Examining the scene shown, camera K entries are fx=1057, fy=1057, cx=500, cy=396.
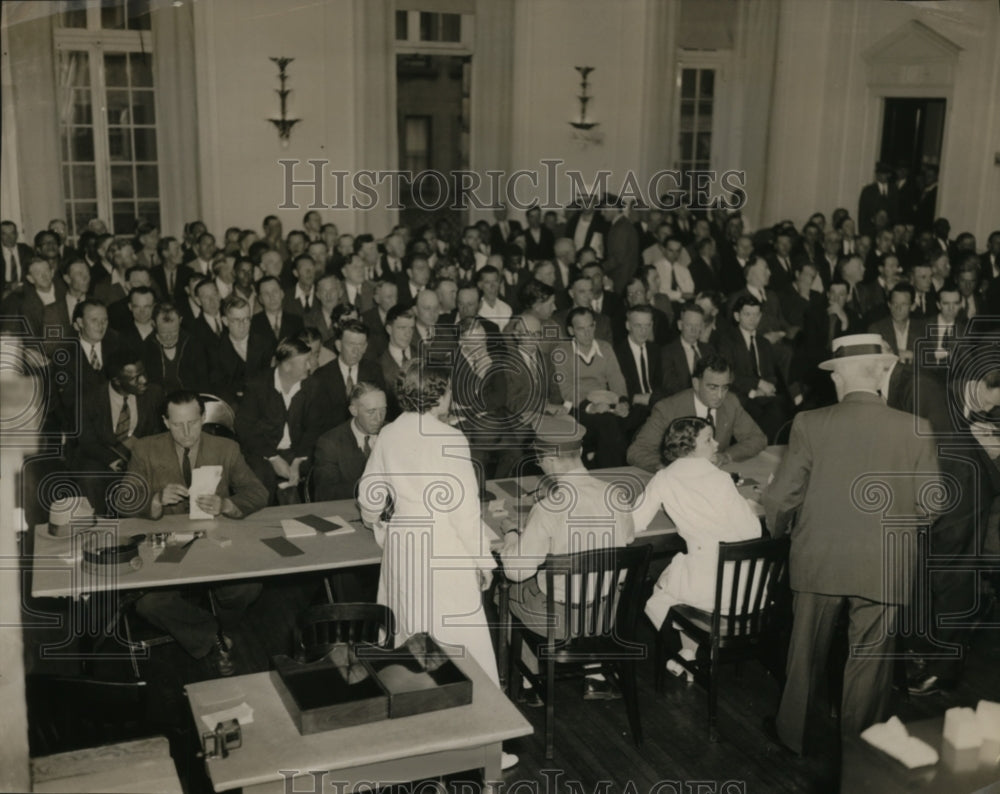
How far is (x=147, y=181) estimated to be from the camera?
12742mm

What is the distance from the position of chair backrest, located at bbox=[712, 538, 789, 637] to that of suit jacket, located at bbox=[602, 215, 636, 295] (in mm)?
7083

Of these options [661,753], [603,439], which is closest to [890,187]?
[603,439]

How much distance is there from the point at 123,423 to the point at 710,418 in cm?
329

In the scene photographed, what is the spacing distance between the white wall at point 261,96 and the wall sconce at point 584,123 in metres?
2.84

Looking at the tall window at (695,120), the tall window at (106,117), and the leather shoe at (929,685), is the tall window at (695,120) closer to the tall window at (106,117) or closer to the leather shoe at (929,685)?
the tall window at (106,117)

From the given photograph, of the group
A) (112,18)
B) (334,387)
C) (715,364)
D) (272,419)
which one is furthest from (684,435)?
(112,18)

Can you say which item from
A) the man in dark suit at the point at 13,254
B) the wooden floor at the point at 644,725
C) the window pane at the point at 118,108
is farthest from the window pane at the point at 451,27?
the wooden floor at the point at 644,725

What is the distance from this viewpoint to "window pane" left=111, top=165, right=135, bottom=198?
12617mm

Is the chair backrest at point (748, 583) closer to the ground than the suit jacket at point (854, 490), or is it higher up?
closer to the ground

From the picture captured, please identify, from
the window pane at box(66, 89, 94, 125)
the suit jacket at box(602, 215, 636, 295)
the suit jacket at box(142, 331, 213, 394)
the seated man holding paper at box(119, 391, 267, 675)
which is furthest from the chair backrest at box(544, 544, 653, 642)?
the window pane at box(66, 89, 94, 125)

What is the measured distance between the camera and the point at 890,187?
13.5 m

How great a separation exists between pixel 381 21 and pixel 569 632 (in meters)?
9.94

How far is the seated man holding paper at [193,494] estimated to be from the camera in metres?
4.80

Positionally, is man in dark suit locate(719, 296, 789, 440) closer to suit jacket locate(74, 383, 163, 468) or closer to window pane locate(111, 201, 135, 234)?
suit jacket locate(74, 383, 163, 468)
